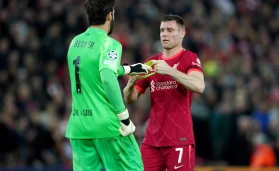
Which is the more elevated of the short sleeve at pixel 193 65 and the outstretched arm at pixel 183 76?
the short sleeve at pixel 193 65

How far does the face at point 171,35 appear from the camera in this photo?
360 inches

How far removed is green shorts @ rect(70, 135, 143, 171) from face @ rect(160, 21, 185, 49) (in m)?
1.58

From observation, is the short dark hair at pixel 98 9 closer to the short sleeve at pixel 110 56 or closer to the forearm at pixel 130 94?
the short sleeve at pixel 110 56

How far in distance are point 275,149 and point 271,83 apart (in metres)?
2.93

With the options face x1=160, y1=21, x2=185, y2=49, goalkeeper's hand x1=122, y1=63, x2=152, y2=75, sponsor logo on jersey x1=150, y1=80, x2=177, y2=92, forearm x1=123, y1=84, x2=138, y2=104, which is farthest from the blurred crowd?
goalkeeper's hand x1=122, y1=63, x2=152, y2=75

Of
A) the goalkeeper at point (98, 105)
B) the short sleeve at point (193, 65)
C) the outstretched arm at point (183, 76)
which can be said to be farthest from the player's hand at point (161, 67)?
the goalkeeper at point (98, 105)

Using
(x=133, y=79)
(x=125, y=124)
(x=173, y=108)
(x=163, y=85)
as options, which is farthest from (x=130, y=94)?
(x=125, y=124)

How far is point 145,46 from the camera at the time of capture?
61.7ft

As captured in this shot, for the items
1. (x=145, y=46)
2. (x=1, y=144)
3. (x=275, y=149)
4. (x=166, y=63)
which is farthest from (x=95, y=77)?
(x=145, y=46)

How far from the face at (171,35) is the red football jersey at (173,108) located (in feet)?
0.48

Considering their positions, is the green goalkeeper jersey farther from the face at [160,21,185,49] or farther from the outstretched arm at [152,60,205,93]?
the face at [160,21,185,49]

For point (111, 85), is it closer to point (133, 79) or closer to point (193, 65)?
point (133, 79)

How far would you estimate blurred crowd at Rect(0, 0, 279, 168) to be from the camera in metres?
15.7

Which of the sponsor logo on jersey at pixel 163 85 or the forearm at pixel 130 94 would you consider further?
the forearm at pixel 130 94
